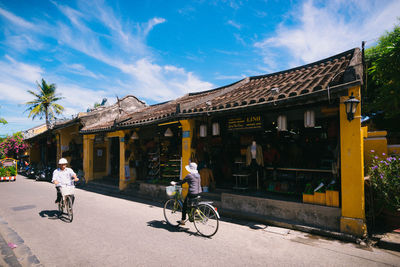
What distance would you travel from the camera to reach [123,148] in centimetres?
1315

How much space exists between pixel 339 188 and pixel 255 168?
3500mm

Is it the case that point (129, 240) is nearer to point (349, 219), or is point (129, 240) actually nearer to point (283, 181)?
point (349, 219)

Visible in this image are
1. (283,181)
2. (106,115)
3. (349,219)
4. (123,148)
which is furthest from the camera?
(106,115)

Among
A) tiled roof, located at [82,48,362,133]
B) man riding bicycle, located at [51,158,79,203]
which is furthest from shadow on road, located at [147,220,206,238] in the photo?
tiled roof, located at [82,48,362,133]

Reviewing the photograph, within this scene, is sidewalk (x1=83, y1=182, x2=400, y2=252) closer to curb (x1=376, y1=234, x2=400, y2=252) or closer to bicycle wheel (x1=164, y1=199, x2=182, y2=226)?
curb (x1=376, y1=234, x2=400, y2=252)

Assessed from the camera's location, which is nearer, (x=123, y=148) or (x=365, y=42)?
(x=365, y=42)

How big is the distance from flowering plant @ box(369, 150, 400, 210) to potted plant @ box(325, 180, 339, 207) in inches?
34.7

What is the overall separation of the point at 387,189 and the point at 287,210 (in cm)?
253

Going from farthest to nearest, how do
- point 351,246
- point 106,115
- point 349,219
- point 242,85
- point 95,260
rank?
point 106,115 → point 242,85 → point 349,219 → point 351,246 → point 95,260

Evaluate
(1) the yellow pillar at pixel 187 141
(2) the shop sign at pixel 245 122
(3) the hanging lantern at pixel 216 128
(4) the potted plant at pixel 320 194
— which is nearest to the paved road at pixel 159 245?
(4) the potted plant at pixel 320 194

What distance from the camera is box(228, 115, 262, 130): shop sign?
751cm

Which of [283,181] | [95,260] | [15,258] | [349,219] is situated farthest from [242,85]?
[15,258]

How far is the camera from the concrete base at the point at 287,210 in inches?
234

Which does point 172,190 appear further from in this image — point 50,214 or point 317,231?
point 50,214
